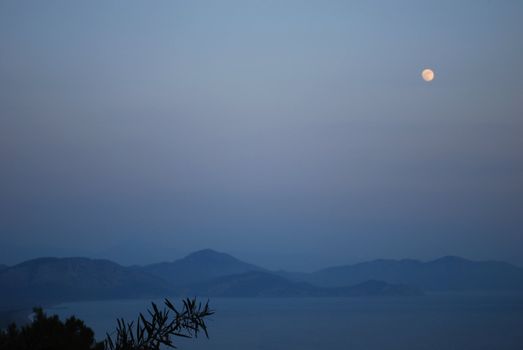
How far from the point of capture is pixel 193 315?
789 centimetres

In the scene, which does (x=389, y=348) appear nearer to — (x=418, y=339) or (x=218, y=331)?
(x=418, y=339)

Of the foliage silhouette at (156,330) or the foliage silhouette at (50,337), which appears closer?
the foliage silhouette at (156,330)

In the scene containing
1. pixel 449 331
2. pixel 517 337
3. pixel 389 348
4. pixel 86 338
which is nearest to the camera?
pixel 86 338

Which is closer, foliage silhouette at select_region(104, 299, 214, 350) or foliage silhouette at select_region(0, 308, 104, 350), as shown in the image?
foliage silhouette at select_region(104, 299, 214, 350)

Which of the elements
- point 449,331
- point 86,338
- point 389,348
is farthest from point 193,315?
point 449,331

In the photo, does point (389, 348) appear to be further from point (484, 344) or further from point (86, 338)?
point (86, 338)

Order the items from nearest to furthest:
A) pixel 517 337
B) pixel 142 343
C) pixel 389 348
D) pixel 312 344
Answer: pixel 142 343
pixel 389 348
pixel 312 344
pixel 517 337

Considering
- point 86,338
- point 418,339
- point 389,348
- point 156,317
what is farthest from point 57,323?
point 418,339

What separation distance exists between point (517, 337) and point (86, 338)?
15935cm

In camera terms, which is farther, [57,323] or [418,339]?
[418,339]

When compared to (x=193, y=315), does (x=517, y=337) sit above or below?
below

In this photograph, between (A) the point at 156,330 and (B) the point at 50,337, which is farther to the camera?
(B) the point at 50,337

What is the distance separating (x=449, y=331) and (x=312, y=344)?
164ft

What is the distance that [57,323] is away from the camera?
1420 centimetres
